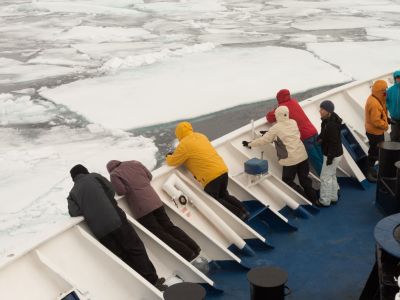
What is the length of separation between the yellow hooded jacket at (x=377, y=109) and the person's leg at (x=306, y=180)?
0.89m

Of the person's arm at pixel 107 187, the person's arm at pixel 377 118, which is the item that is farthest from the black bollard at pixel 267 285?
the person's arm at pixel 377 118

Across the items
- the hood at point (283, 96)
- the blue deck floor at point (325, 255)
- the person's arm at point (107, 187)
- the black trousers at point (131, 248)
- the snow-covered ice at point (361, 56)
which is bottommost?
the snow-covered ice at point (361, 56)

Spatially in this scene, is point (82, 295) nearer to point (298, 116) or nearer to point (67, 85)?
point (298, 116)

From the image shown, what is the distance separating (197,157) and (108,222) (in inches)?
45.4

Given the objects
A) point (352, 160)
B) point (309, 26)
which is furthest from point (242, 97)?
point (309, 26)

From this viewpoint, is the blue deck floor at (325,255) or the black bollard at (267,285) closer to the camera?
the black bollard at (267,285)

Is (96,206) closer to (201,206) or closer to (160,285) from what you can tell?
(160,285)

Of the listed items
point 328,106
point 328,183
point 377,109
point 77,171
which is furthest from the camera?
point 377,109

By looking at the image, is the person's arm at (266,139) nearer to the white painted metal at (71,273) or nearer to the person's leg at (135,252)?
the person's leg at (135,252)

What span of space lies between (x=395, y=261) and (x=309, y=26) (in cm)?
1822

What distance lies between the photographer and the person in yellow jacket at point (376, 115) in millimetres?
5285

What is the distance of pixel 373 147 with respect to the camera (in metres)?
5.58

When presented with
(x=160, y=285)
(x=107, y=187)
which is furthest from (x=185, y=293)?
(x=107, y=187)

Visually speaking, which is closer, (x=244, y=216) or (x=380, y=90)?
(x=244, y=216)
